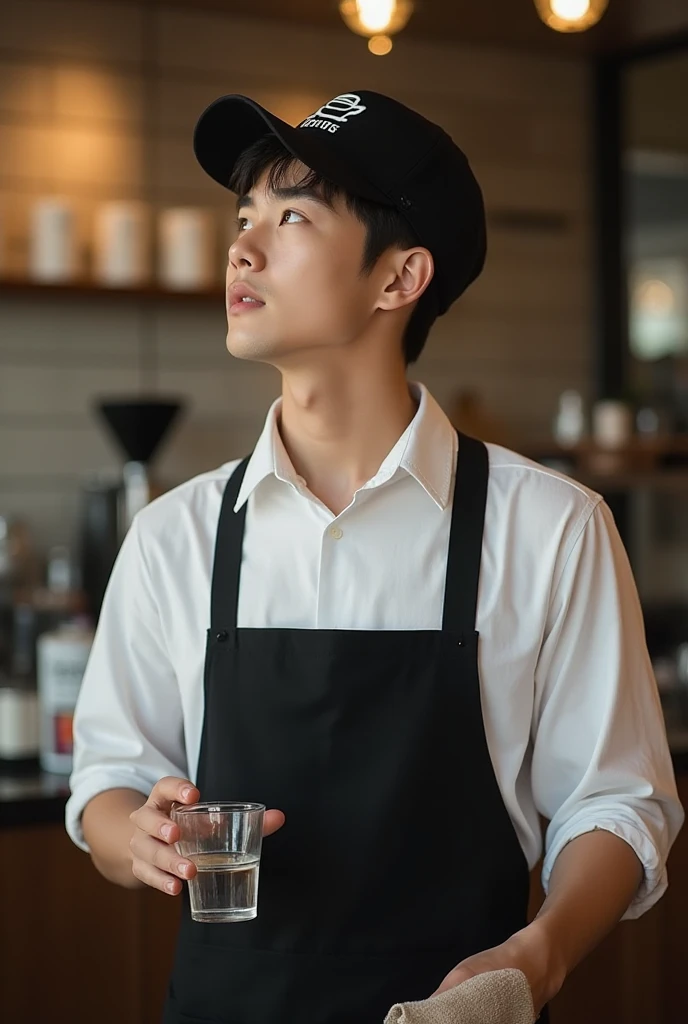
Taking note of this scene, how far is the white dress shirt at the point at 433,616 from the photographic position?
57.6 inches

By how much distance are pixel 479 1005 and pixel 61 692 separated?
1268 millimetres

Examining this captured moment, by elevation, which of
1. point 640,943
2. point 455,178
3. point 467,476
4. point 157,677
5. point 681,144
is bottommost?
point 640,943

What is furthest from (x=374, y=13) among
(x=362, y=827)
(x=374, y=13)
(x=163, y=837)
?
(x=163, y=837)

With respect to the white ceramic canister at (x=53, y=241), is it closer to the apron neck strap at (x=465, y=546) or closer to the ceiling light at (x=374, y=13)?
the ceiling light at (x=374, y=13)

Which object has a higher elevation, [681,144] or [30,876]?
[681,144]

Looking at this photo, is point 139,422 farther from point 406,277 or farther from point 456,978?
point 456,978

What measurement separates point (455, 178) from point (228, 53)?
3.02 metres

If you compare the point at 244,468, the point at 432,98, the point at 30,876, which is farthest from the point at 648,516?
the point at 244,468

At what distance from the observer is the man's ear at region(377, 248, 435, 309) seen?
5.10 feet

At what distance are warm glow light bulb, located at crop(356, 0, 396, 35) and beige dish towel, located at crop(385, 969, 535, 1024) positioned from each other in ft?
5.42

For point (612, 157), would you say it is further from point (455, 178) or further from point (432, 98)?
point (455, 178)

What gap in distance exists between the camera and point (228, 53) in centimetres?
432

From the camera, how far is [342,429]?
1569mm

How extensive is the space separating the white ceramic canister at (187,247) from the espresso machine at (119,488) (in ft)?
1.35
